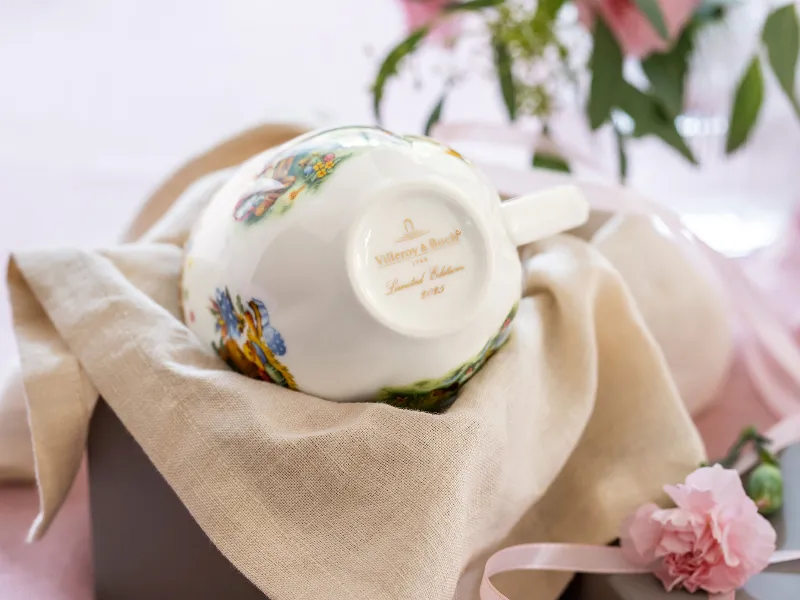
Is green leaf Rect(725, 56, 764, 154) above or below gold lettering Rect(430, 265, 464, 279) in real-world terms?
below

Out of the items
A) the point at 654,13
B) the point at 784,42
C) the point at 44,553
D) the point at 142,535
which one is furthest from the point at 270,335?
the point at 784,42

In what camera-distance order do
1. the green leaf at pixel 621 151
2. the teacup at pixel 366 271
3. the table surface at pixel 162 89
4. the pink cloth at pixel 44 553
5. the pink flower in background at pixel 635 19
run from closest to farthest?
the teacup at pixel 366 271, the pink cloth at pixel 44 553, the pink flower in background at pixel 635 19, the green leaf at pixel 621 151, the table surface at pixel 162 89

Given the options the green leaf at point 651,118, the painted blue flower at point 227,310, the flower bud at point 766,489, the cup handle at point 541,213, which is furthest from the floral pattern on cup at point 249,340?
the green leaf at point 651,118

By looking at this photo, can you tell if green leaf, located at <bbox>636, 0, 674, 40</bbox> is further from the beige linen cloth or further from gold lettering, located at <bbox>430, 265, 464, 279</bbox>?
gold lettering, located at <bbox>430, 265, 464, 279</bbox>

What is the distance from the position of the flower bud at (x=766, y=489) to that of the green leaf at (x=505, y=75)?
0.33 meters

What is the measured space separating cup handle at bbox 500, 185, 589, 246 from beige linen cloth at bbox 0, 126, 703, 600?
5 centimetres

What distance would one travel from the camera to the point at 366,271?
36 cm

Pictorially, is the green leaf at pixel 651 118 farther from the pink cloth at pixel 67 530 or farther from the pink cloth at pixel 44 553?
→ the pink cloth at pixel 44 553

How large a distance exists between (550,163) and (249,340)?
0.38 meters

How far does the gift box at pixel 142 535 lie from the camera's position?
15.9 inches

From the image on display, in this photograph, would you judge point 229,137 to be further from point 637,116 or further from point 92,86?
A: point 92,86

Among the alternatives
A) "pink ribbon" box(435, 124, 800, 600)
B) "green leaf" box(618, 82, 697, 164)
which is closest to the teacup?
"pink ribbon" box(435, 124, 800, 600)

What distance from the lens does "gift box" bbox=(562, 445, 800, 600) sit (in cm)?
44

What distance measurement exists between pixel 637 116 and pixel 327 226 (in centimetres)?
39
